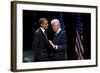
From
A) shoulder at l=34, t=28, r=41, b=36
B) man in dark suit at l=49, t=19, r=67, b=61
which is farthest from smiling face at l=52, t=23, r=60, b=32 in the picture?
shoulder at l=34, t=28, r=41, b=36

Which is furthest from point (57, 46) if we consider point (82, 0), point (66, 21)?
point (82, 0)

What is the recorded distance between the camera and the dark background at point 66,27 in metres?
1.65

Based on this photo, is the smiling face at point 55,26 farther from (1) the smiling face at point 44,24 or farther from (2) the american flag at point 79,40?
(2) the american flag at point 79,40

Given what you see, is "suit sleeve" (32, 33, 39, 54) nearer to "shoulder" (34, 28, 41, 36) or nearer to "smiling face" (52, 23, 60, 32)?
"shoulder" (34, 28, 41, 36)

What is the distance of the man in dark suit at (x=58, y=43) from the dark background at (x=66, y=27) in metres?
0.03

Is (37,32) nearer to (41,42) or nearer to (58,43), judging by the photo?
(41,42)

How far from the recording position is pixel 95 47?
1906mm

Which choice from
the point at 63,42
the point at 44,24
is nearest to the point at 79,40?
the point at 63,42

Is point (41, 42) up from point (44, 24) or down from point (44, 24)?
down

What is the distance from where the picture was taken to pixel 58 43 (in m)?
1.77

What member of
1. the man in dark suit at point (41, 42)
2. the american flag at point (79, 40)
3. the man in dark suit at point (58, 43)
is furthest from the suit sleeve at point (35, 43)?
the american flag at point (79, 40)

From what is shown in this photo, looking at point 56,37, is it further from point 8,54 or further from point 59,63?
point 8,54

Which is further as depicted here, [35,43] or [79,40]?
[79,40]

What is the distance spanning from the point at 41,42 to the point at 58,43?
0.14 meters
